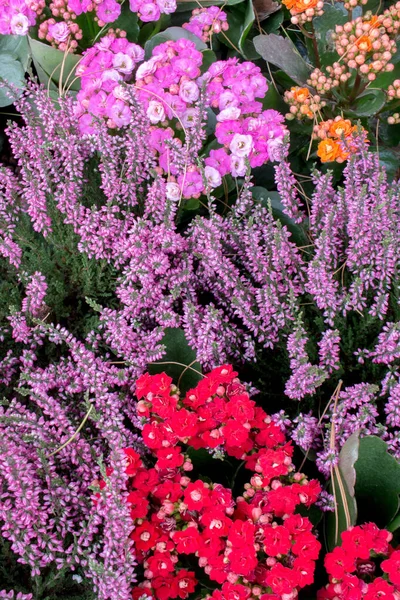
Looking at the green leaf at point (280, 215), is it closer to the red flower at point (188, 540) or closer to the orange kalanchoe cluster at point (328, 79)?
the orange kalanchoe cluster at point (328, 79)

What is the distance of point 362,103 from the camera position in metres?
1.55

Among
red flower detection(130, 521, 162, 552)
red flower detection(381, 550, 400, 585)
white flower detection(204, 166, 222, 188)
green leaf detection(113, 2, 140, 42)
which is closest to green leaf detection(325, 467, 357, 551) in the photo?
red flower detection(381, 550, 400, 585)

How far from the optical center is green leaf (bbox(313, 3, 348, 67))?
63.2 inches

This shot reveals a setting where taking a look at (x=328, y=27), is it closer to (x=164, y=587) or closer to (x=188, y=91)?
(x=188, y=91)

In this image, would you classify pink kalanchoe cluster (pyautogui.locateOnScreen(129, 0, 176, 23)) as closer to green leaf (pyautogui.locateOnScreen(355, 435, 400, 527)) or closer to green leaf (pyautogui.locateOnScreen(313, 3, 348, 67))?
green leaf (pyautogui.locateOnScreen(313, 3, 348, 67))

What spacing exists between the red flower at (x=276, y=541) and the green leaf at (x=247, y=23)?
1.26 m

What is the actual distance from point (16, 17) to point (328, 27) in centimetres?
82

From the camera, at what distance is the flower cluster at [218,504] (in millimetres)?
880

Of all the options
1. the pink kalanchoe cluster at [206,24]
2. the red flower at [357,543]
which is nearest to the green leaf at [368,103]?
the pink kalanchoe cluster at [206,24]

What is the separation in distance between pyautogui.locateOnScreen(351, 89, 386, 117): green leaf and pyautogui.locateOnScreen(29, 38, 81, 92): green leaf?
73cm

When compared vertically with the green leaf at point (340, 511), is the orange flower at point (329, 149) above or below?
above

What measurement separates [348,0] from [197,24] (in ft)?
1.30

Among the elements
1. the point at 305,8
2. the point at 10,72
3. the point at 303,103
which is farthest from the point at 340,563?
the point at 10,72

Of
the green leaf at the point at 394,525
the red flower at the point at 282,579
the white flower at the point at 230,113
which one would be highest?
the white flower at the point at 230,113
